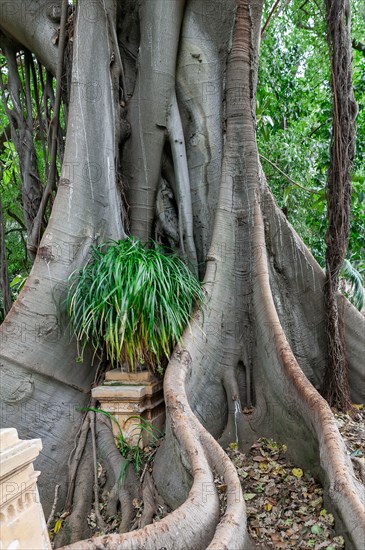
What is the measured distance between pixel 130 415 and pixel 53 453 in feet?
1.92

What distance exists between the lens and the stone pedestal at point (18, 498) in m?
1.50

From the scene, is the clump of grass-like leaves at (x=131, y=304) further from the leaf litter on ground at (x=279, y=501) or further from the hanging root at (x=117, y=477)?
the leaf litter on ground at (x=279, y=501)

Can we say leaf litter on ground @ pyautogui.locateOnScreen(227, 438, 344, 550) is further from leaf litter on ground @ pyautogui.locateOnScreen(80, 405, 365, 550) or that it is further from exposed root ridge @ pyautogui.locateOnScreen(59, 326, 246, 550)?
exposed root ridge @ pyautogui.locateOnScreen(59, 326, 246, 550)

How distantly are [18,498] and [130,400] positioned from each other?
65.9 inches

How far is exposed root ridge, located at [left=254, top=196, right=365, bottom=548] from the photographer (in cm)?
224

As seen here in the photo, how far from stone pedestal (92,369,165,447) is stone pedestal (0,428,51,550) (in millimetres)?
1524

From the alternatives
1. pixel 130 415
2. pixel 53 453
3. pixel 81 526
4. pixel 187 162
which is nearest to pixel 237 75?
pixel 187 162

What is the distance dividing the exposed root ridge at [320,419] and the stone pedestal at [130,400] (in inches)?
35.1

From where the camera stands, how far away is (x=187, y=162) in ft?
14.4

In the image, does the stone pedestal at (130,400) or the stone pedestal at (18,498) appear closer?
the stone pedestal at (18,498)

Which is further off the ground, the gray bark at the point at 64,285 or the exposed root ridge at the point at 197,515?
the gray bark at the point at 64,285

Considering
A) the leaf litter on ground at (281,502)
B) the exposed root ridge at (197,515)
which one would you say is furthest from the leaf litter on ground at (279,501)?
the exposed root ridge at (197,515)

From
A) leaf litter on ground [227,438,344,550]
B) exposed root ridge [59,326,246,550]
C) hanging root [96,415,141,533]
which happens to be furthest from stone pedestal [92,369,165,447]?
leaf litter on ground [227,438,344,550]

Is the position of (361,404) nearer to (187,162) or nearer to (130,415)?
(130,415)
